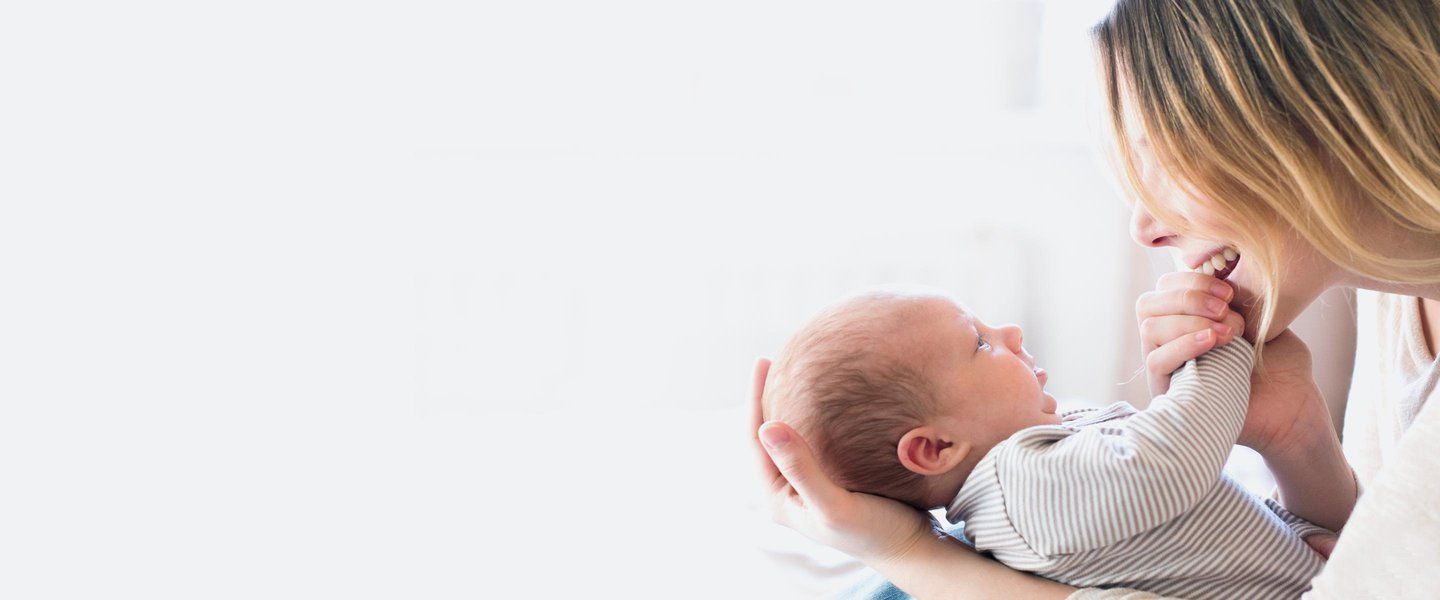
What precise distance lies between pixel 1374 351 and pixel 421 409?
198 centimetres

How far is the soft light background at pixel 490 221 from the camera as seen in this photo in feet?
7.20

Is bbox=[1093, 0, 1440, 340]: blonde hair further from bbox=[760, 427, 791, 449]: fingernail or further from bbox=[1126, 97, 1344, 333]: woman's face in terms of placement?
bbox=[760, 427, 791, 449]: fingernail

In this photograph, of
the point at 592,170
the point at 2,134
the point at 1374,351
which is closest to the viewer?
the point at 1374,351

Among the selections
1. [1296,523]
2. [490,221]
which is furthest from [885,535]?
[490,221]

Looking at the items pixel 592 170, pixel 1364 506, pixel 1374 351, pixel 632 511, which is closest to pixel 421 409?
pixel 592 170

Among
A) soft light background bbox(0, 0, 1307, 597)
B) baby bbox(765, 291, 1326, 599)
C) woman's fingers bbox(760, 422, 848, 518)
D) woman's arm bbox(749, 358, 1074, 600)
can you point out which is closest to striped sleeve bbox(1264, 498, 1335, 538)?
baby bbox(765, 291, 1326, 599)

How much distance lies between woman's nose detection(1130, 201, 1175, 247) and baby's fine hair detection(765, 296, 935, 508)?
264 millimetres

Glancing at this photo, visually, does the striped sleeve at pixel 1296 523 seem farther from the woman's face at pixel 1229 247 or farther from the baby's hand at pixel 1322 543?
the woman's face at pixel 1229 247

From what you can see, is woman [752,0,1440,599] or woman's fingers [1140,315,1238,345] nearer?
woman [752,0,1440,599]

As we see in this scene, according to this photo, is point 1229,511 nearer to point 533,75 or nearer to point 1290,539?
point 1290,539

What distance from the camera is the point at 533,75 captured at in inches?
104

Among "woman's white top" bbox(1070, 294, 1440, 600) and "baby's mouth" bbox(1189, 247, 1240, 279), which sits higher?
"baby's mouth" bbox(1189, 247, 1240, 279)

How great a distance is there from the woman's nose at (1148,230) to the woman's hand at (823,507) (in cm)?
37

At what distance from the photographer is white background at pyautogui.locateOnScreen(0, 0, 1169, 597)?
220 centimetres
